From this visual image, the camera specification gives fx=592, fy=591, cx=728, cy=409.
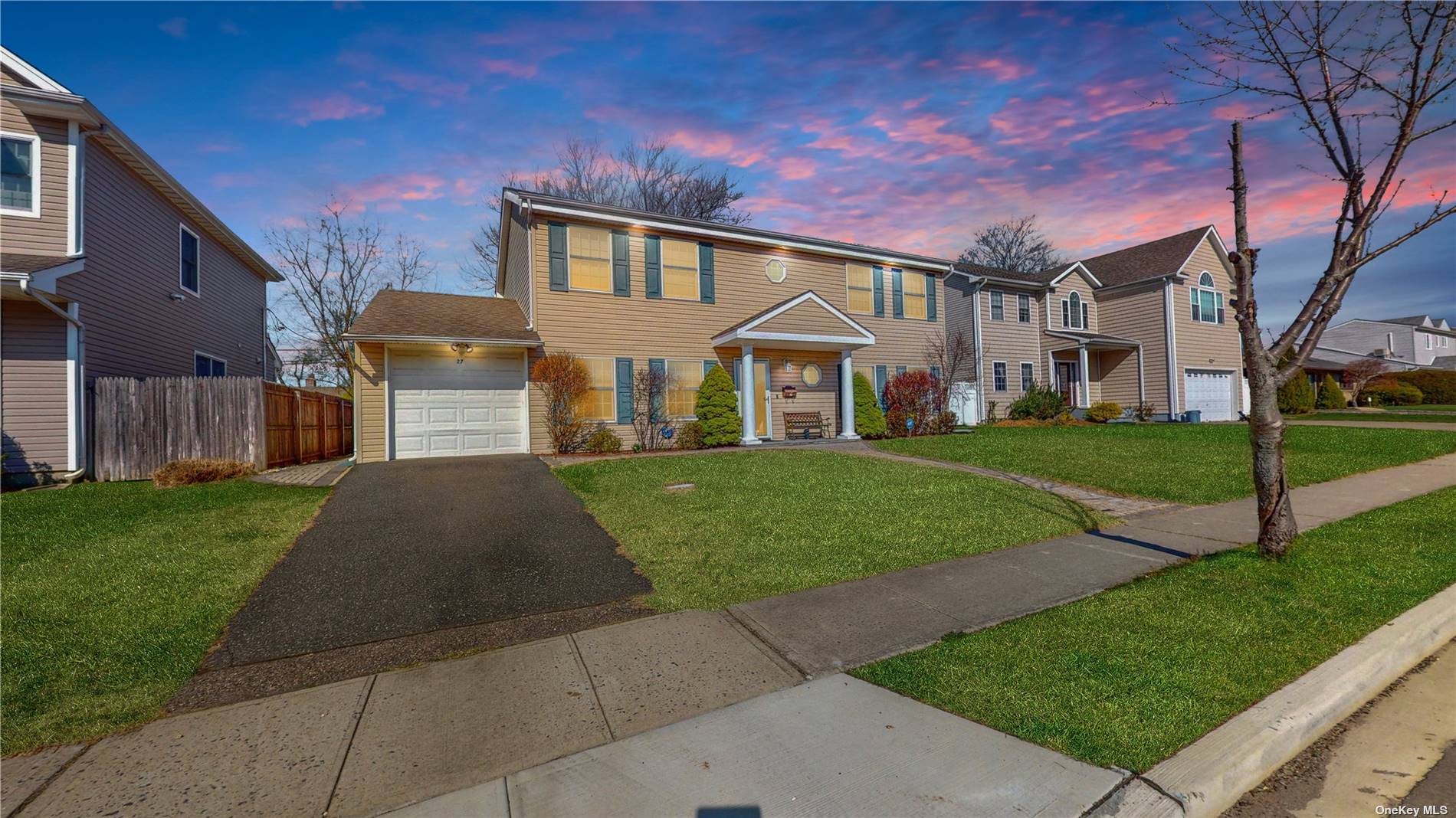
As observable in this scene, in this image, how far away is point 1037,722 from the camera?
9.04 feet

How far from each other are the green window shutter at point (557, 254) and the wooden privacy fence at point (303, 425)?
6146 mm

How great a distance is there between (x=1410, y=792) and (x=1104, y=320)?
27.8 m

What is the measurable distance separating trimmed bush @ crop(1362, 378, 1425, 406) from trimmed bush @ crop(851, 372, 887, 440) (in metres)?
39.3

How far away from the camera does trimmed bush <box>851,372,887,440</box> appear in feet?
56.4

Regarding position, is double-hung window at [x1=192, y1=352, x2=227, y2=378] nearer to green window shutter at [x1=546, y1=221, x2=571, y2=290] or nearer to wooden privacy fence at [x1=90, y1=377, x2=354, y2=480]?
wooden privacy fence at [x1=90, y1=377, x2=354, y2=480]

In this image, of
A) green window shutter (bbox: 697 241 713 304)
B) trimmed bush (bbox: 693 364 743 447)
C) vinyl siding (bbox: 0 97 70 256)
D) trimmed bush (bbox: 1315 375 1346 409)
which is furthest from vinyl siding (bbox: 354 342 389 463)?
trimmed bush (bbox: 1315 375 1346 409)

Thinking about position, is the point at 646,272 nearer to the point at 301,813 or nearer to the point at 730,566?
the point at 730,566

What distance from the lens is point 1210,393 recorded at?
82.6 feet

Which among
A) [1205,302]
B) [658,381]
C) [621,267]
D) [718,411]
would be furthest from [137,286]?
[1205,302]

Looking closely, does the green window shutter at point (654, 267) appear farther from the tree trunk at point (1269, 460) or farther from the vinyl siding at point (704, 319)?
the tree trunk at point (1269, 460)

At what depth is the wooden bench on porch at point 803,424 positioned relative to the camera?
55.9 feet

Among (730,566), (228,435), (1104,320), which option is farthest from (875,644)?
(1104,320)

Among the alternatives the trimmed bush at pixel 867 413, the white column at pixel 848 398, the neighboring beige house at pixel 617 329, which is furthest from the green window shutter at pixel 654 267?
the trimmed bush at pixel 867 413

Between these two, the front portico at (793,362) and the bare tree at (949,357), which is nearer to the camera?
the front portico at (793,362)
